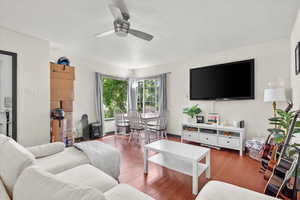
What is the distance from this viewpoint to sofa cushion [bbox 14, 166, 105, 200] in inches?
24.7

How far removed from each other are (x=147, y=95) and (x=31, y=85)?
136 inches

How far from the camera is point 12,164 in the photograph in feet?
3.56

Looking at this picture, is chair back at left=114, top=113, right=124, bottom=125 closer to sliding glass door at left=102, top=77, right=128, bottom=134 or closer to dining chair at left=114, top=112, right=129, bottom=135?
dining chair at left=114, top=112, right=129, bottom=135

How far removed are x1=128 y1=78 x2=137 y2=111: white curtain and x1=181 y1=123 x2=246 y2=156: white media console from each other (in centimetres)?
225

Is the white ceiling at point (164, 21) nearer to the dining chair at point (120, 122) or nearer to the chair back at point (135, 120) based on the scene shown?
the chair back at point (135, 120)

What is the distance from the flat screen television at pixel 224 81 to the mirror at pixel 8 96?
155 inches

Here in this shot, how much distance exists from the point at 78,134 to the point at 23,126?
5.07 feet

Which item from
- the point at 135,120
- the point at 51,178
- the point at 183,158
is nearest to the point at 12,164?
the point at 51,178

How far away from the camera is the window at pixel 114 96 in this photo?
5.08 m

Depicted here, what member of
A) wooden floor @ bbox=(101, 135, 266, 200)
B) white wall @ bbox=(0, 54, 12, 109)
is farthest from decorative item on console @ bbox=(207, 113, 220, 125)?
white wall @ bbox=(0, 54, 12, 109)

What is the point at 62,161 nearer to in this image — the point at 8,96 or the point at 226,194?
the point at 226,194

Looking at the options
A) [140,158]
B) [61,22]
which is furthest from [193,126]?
[61,22]

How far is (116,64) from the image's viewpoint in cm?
508

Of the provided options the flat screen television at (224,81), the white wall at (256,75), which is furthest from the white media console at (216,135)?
the flat screen television at (224,81)
